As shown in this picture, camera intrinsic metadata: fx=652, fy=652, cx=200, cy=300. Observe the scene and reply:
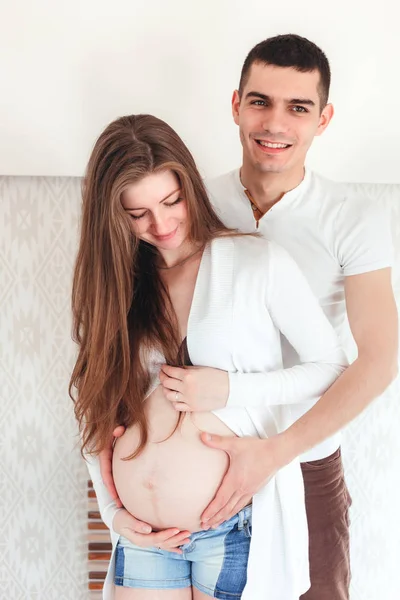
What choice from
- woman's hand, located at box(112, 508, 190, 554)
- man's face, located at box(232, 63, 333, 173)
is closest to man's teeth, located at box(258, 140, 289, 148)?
man's face, located at box(232, 63, 333, 173)

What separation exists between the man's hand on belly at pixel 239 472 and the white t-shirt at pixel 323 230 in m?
0.31

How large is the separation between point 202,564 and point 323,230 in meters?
0.72

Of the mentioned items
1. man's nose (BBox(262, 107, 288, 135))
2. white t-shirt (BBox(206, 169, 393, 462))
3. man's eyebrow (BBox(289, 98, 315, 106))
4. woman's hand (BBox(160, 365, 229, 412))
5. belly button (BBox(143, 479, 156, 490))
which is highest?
man's eyebrow (BBox(289, 98, 315, 106))

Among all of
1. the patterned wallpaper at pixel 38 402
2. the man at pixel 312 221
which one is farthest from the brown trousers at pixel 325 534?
the patterned wallpaper at pixel 38 402

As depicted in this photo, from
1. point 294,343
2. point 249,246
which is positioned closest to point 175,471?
point 294,343

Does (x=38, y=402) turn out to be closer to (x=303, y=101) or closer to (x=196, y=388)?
(x=196, y=388)

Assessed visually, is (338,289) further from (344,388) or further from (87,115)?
(87,115)

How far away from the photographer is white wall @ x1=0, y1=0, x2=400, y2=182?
150cm

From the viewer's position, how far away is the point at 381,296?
1367 mm

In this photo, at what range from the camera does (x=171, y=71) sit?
5.13 feet

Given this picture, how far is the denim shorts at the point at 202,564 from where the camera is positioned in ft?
3.88

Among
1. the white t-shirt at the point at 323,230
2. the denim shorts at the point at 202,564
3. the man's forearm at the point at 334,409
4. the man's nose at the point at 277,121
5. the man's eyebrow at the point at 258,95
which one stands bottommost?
the denim shorts at the point at 202,564

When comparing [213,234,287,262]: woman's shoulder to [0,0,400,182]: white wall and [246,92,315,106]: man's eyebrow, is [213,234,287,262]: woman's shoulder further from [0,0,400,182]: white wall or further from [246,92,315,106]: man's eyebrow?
[0,0,400,182]: white wall

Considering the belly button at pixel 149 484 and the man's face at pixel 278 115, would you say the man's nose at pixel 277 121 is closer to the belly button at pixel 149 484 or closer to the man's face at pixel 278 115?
the man's face at pixel 278 115
